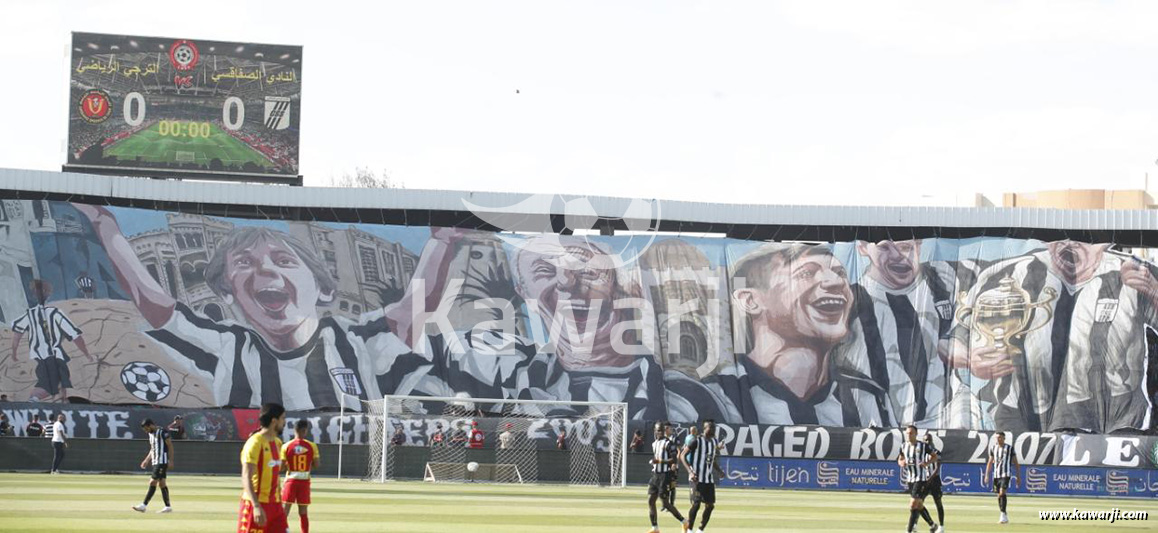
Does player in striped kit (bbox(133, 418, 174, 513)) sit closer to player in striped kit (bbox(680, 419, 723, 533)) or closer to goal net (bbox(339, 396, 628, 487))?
player in striped kit (bbox(680, 419, 723, 533))

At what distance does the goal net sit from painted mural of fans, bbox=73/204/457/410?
4.64 m

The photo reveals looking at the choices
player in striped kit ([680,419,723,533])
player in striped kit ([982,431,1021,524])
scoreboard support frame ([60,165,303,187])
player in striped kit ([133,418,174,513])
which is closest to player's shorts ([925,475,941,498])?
player in striped kit ([680,419,723,533])

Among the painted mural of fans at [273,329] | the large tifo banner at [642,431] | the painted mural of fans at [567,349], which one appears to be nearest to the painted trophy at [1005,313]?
the large tifo banner at [642,431]

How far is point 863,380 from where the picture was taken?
5984 cm

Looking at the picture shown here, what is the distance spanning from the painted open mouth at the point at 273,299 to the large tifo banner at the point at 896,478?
73.2ft

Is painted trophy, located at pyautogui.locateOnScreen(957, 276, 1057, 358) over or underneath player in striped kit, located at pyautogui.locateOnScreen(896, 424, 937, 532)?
over

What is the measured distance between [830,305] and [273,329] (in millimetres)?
22683

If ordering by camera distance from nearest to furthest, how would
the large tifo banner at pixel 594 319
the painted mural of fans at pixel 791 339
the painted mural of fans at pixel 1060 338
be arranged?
the large tifo banner at pixel 594 319 → the painted mural of fans at pixel 1060 338 → the painted mural of fans at pixel 791 339

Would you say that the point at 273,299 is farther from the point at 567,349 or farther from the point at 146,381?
the point at 567,349

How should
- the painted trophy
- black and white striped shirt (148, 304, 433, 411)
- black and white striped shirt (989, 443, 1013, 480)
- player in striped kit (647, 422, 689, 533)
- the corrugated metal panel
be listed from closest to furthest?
player in striped kit (647, 422, 689, 533) < black and white striped shirt (989, 443, 1013, 480) < black and white striped shirt (148, 304, 433, 411) < the painted trophy < the corrugated metal panel

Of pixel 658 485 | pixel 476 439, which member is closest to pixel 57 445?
pixel 476 439

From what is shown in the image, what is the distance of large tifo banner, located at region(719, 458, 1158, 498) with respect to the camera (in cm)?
4409

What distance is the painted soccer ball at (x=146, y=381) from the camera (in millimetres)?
54406

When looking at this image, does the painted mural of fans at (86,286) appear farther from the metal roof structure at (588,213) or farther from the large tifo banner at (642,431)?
the large tifo banner at (642,431)
